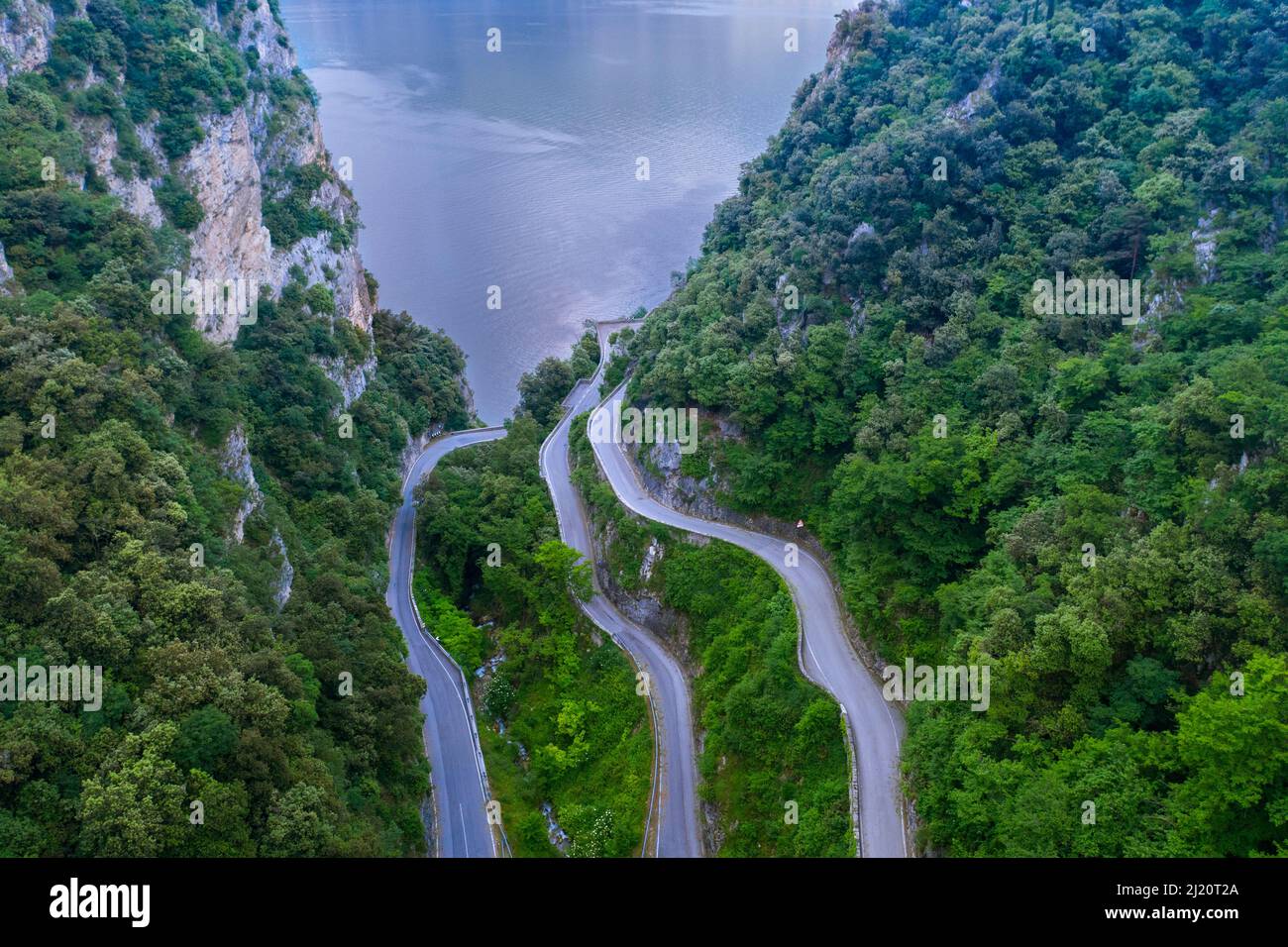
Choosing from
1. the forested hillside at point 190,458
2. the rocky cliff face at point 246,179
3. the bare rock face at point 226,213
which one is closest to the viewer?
the forested hillside at point 190,458

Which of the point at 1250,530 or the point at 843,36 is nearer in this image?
the point at 1250,530

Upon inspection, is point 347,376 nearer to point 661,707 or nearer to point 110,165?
point 110,165

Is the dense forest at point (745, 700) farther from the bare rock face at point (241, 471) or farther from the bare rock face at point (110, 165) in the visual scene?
the bare rock face at point (110, 165)

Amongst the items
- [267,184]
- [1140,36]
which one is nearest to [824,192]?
Result: [1140,36]

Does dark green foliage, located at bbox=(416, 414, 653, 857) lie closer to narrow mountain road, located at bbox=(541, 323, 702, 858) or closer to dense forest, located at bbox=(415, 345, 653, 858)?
dense forest, located at bbox=(415, 345, 653, 858)

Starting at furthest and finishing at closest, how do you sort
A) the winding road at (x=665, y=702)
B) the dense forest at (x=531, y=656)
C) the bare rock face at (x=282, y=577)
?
the bare rock face at (x=282, y=577), the dense forest at (x=531, y=656), the winding road at (x=665, y=702)

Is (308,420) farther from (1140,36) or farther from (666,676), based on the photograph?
(1140,36)

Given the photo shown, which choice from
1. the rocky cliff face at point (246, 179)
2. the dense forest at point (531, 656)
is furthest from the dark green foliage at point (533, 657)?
the rocky cliff face at point (246, 179)
